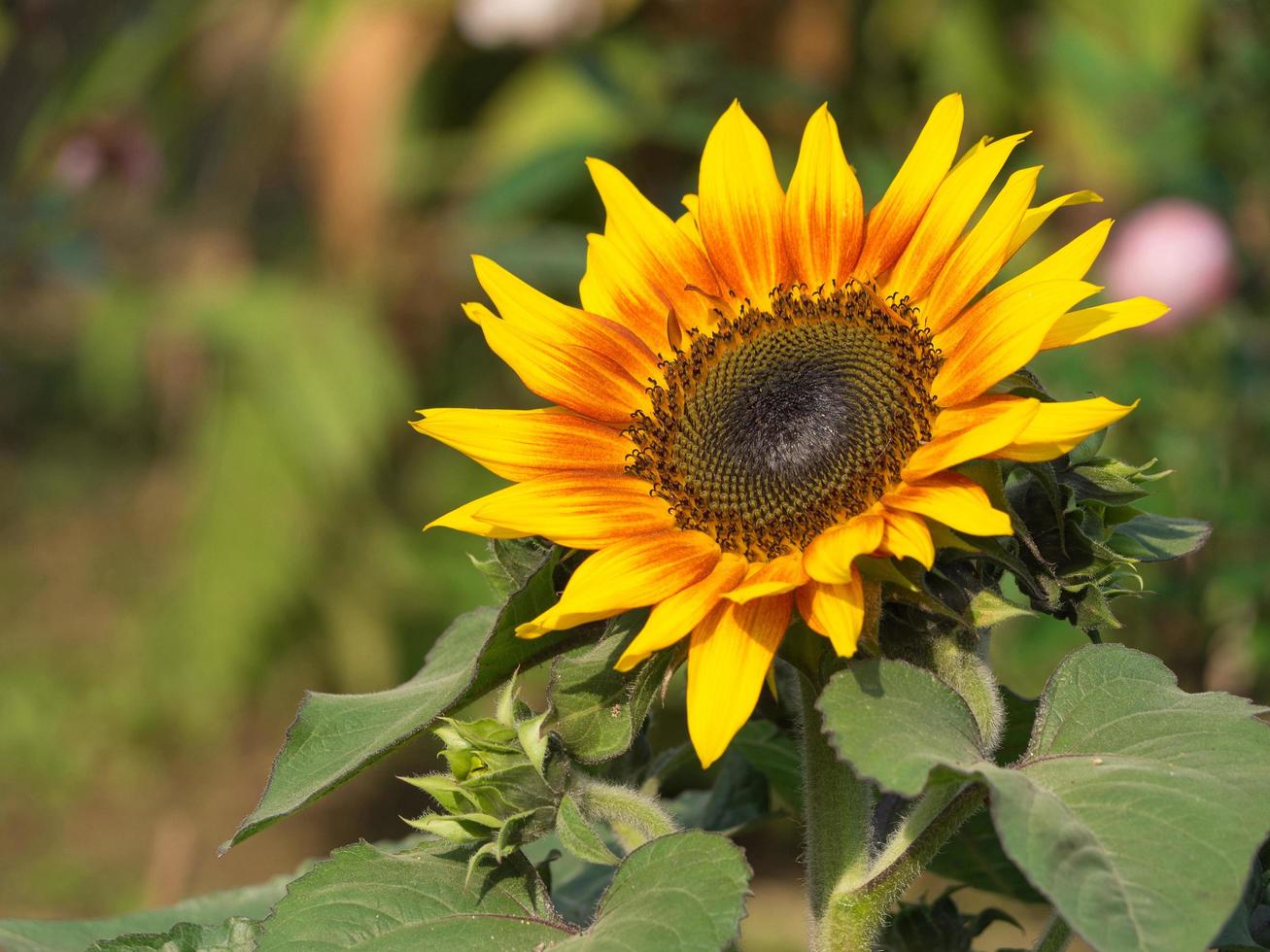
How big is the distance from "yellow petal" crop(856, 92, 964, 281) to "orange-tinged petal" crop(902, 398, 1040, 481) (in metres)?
0.12

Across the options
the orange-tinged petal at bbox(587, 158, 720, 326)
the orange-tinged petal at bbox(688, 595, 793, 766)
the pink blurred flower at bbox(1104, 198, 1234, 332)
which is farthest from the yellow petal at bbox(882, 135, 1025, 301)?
the pink blurred flower at bbox(1104, 198, 1234, 332)

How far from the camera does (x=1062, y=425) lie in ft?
2.22

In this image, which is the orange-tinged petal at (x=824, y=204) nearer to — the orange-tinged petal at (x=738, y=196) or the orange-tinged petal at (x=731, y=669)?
the orange-tinged petal at (x=738, y=196)

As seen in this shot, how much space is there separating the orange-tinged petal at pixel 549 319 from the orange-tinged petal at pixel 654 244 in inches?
1.5

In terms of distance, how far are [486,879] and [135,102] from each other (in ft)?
12.4

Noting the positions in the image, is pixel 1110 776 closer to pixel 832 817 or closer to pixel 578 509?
pixel 832 817

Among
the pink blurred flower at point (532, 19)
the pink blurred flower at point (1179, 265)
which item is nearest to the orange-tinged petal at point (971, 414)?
the pink blurred flower at point (1179, 265)

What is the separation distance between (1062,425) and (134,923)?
2.12 feet

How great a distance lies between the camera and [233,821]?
407cm

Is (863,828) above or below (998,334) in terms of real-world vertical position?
below

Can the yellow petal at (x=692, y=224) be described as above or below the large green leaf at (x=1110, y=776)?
above

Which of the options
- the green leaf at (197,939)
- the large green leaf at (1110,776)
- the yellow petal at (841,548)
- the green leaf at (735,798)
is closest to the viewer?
the large green leaf at (1110,776)

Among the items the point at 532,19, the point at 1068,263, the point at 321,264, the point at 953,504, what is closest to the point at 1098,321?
the point at 1068,263

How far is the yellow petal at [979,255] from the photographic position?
766 mm
